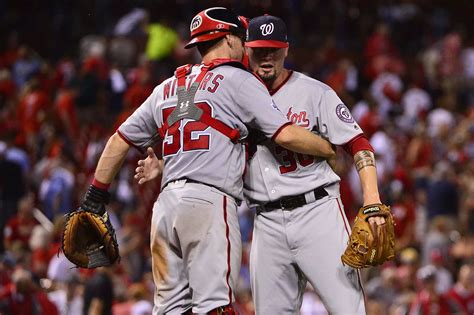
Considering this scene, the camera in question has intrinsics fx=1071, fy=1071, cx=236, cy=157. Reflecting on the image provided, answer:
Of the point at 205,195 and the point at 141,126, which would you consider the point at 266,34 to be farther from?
the point at 205,195

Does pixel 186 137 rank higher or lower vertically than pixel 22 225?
higher

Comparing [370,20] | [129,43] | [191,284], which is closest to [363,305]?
[191,284]

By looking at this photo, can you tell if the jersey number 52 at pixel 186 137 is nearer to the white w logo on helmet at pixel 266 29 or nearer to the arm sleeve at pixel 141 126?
the arm sleeve at pixel 141 126

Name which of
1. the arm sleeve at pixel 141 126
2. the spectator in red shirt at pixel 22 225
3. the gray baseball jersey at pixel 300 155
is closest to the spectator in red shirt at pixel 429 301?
the spectator in red shirt at pixel 22 225

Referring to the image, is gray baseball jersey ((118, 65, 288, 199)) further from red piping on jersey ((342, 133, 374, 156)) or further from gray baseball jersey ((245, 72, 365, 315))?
red piping on jersey ((342, 133, 374, 156))

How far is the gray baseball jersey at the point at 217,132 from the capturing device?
572 cm

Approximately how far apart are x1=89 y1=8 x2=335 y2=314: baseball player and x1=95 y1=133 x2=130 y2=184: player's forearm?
0.28 m

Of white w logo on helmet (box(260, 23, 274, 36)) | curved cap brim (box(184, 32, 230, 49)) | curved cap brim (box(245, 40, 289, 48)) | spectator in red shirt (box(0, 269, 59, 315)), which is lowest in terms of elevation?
spectator in red shirt (box(0, 269, 59, 315))

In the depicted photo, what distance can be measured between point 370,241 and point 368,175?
404 mm

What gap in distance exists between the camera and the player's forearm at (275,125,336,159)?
19.0ft

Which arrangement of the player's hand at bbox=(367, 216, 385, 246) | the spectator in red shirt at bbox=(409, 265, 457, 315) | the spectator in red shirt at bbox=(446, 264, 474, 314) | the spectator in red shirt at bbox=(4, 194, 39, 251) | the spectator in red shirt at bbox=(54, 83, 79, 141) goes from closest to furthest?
the player's hand at bbox=(367, 216, 385, 246)
the spectator in red shirt at bbox=(409, 265, 457, 315)
the spectator in red shirt at bbox=(446, 264, 474, 314)
the spectator in red shirt at bbox=(4, 194, 39, 251)
the spectator in red shirt at bbox=(54, 83, 79, 141)

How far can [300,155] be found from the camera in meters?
6.14

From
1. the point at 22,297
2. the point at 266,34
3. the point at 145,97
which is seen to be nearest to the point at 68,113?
the point at 145,97

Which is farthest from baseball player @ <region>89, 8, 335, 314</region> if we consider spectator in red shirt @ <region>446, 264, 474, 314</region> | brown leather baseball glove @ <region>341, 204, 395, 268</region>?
spectator in red shirt @ <region>446, 264, 474, 314</region>
